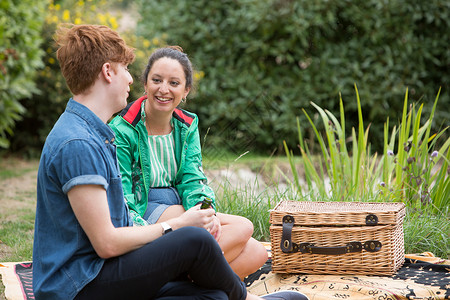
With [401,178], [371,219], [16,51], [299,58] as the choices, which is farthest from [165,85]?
[299,58]

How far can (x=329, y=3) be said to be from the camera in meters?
6.35

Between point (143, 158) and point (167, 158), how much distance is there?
0.51 feet

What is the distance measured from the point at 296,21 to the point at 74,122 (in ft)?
15.5

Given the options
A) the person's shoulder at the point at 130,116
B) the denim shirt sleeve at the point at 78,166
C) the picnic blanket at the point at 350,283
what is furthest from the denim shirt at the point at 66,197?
the picnic blanket at the point at 350,283

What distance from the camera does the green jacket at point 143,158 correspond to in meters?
2.82

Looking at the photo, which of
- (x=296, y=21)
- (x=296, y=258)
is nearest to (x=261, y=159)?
(x=296, y=21)

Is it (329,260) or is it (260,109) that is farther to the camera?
(260,109)

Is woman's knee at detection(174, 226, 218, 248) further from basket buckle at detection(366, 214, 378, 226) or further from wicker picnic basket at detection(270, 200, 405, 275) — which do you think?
basket buckle at detection(366, 214, 378, 226)

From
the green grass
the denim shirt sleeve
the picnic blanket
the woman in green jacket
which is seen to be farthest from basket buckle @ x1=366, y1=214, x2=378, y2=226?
the green grass

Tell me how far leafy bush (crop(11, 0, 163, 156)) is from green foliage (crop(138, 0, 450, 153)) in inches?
19.9

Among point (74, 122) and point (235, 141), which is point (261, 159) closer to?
point (235, 141)

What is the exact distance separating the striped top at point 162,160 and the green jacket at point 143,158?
31mm

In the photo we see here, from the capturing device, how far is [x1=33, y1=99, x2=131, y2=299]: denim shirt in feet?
6.24

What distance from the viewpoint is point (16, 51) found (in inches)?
227
